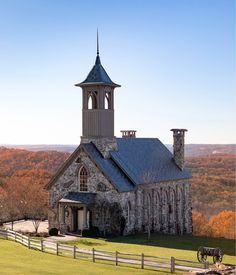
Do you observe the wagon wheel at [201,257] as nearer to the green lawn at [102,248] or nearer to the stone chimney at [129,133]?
the green lawn at [102,248]

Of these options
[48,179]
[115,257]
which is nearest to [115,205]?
[115,257]

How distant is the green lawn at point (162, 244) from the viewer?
31422mm

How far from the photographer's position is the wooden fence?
24219 mm

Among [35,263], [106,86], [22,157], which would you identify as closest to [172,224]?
[106,86]

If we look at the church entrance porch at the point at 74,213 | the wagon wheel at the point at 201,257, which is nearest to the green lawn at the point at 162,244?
the wagon wheel at the point at 201,257

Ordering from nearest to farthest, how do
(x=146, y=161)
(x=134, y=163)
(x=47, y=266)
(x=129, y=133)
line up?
(x=47, y=266) → (x=134, y=163) → (x=146, y=161) → (x=129, y=133)

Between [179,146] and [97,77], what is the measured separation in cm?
1256

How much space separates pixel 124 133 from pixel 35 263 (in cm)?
3078

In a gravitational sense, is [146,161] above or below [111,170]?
above

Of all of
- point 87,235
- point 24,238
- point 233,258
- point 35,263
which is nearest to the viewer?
point 35,263

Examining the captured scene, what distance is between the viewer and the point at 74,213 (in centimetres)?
4125

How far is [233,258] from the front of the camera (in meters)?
30.4

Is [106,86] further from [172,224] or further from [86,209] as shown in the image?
[172,224]

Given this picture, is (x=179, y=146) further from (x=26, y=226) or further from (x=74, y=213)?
(x=26, y=226)
